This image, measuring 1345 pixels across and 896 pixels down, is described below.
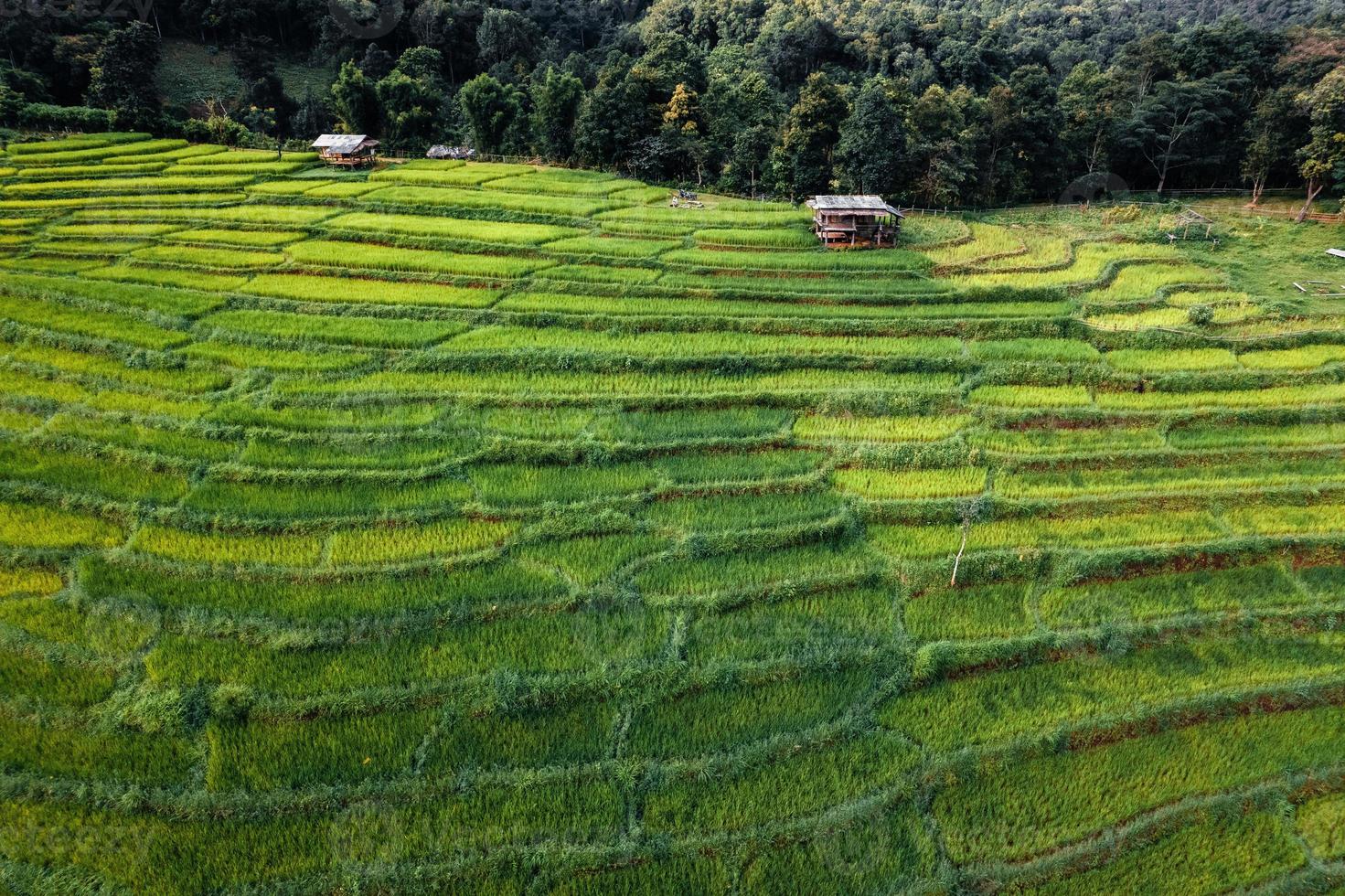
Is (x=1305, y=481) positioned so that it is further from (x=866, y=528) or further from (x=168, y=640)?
(x=168, y=640)

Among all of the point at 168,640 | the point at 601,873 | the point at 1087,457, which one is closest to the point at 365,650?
the point at 168,640

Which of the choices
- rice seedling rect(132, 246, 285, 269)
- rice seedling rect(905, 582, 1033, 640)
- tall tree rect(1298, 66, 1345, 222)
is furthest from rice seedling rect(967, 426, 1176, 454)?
tall tree rect(1298, 66, 1345, 222)

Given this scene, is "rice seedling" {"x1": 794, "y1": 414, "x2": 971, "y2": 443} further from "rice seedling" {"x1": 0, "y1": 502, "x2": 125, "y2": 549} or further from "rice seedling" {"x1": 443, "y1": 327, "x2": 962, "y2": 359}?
"rice seedling" {"x1": 0, "y1": 502, "x2": 125, "y2": 549}

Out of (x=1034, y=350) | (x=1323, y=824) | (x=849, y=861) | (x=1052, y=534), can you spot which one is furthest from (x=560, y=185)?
(x=1323, y=824)

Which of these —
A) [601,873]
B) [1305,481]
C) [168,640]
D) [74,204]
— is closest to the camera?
[601,873]

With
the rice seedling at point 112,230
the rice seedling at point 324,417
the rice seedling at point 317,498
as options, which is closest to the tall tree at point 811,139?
the rice seedling at point 324,417

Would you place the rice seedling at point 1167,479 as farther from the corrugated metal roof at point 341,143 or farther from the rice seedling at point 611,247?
the corrugated metal roof at point 341,143
